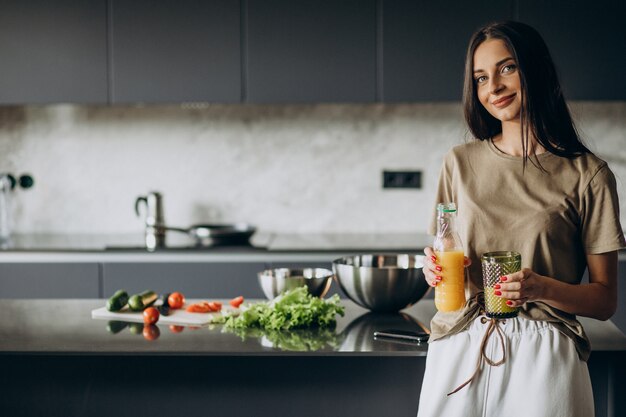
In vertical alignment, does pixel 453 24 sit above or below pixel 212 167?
above

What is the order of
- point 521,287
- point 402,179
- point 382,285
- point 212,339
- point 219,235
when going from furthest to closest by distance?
point 402,179, point 219,235, point 382,285, point 212,339, point 521,287

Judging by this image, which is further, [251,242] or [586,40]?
[251,242]

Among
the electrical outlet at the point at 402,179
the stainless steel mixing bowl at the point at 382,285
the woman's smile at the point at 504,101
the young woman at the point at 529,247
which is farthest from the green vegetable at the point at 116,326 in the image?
the electrical outlet at the point at 402,179

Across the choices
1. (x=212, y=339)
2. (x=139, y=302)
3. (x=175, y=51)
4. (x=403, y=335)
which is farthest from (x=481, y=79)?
(x=175, y=51)

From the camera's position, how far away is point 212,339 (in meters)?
1.90

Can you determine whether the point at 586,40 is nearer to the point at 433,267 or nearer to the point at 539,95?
the point at 539,95

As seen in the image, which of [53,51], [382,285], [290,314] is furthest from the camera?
[53,51]

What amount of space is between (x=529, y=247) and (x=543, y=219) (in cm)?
7

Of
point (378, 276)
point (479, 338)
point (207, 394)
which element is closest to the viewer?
point (479, 338)

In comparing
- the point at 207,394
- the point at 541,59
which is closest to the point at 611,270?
the point at 541,59

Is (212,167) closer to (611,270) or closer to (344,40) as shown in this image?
(344,40)

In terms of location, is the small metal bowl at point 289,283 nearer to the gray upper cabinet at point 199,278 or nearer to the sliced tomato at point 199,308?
the sliced tomato at point 199,308

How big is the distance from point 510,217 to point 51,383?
3.88 ft

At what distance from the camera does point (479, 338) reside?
1608 mm
